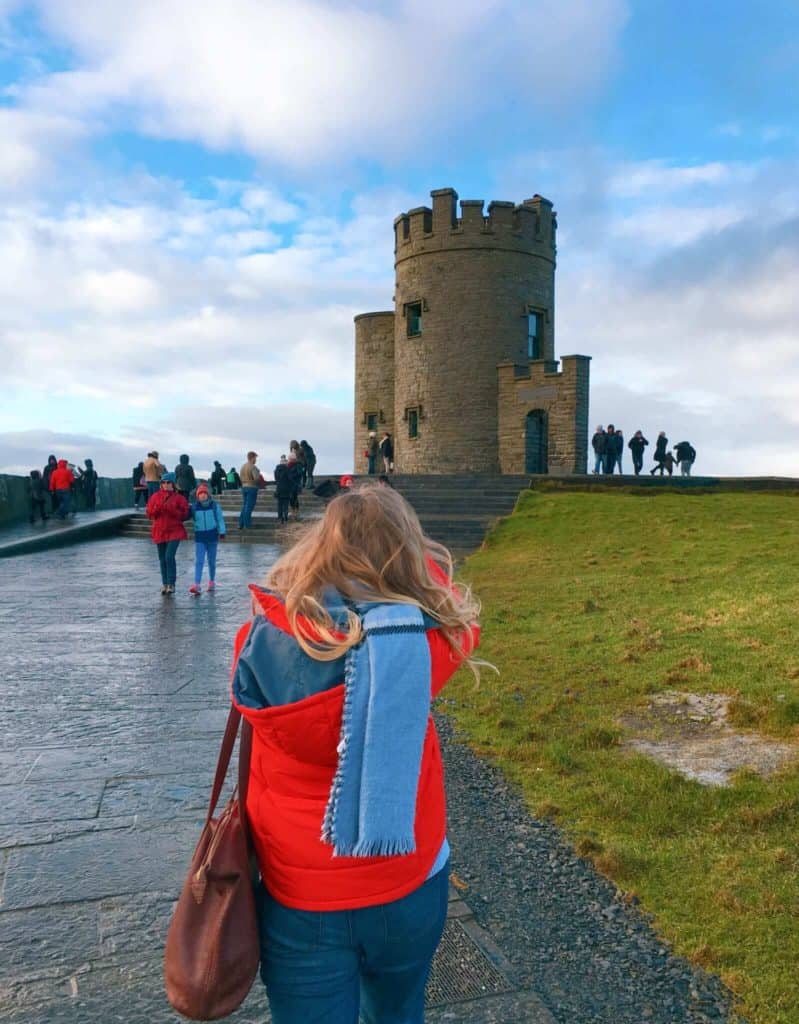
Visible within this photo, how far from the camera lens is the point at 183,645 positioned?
930 centimetres

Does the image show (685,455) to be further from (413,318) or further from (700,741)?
(700,741)

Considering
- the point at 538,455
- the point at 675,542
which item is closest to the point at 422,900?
the point at 675,542

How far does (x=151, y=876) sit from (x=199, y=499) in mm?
9577

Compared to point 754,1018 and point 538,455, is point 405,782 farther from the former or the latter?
point 538,455

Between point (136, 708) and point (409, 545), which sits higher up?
point (409, 545)

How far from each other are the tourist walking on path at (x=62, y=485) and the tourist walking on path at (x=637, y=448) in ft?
65.4

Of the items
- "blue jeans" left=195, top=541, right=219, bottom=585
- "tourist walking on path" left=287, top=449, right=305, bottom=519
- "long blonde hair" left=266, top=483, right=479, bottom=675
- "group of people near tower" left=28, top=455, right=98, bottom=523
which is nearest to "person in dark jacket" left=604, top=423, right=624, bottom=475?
"tourist walking on path" left=287, top=449, right=305, bottom=519

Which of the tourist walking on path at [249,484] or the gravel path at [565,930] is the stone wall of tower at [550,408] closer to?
the tourist walking on path at [249,484]

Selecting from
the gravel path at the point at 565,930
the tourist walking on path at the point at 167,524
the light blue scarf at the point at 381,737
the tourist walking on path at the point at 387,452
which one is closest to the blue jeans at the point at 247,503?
the tourist walking on path at the point at 167,524

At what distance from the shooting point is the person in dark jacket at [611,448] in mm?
31453

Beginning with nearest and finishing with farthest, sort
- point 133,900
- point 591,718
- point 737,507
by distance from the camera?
point 133,900, point 591,718, point 737,507

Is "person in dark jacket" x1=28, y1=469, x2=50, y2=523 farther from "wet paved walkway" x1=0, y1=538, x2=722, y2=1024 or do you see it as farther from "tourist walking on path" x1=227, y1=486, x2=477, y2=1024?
"tourist walking on path" x1=227, y1=486, x2=477, y2=1024

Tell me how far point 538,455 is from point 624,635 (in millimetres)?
25524

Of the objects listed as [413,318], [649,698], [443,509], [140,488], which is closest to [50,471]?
[140,488]
